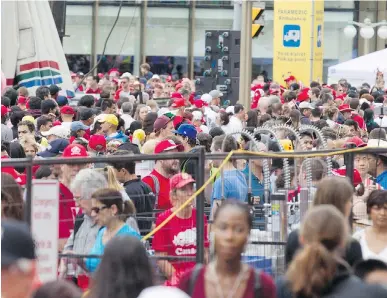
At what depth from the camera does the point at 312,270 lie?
5.56m

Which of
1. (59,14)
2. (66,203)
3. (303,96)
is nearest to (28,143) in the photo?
(66,203)

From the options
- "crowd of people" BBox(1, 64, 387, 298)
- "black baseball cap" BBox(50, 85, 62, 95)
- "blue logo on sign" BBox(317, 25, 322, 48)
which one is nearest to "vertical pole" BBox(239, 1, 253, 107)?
"black baseball cap" BBox(50, 85, 62, 95)

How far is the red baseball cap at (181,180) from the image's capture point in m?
8.51

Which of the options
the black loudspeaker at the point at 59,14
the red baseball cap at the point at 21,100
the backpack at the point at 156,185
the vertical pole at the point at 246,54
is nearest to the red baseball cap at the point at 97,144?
the backpack at the point at 156,185

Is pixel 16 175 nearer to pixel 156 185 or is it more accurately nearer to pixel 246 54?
pixel 156 185

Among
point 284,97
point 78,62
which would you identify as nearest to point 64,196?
point 284,97

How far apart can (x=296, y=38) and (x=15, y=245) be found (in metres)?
25.2

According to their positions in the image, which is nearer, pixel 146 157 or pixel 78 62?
pixel 146 157

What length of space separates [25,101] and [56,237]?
40.9 feet

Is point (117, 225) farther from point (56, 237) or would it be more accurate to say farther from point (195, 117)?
point (195, 117)

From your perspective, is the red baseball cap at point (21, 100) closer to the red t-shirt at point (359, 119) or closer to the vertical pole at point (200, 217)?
the red t-shirt at point (359, 119)

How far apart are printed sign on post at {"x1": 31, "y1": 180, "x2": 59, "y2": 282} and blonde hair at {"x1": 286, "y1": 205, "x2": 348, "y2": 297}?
199 cm

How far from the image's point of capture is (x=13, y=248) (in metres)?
4.70

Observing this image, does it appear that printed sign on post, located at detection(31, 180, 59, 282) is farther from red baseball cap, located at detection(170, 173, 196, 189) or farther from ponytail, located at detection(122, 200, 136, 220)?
red baseball cap, located at detection(170, 173, 196, 189)
